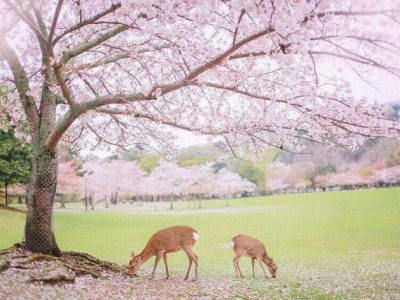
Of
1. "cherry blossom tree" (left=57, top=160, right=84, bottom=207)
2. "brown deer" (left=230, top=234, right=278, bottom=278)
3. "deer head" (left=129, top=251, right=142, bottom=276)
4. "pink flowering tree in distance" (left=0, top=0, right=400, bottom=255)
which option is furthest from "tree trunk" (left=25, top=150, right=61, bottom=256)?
"cherry blossom tree" (left=57, top=160, right=84, bottom=207)

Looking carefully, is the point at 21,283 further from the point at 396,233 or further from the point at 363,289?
the point at 396,233

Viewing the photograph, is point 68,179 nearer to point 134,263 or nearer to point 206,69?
point 134,263

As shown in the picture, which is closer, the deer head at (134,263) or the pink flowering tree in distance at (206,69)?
the pink flowering tree in distance at (206,69)

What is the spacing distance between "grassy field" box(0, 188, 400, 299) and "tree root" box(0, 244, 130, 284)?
1.01 m

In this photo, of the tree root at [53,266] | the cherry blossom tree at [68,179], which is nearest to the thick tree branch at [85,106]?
the tree root at [53,266]

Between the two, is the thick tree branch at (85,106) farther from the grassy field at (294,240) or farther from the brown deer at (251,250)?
the brown deer at (251,250)

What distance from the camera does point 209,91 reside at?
8141mm

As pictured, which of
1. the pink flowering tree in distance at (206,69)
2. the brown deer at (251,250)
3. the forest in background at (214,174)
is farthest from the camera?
the forest in background at (214,174)

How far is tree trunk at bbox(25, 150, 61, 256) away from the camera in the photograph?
701cm

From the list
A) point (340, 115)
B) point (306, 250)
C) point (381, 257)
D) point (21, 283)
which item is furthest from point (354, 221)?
point (21, 283)

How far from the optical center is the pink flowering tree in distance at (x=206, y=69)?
443 centimetres

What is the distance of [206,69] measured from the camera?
516 cm

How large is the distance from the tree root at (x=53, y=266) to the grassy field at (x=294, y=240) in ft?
3.31

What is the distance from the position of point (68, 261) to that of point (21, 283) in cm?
166
